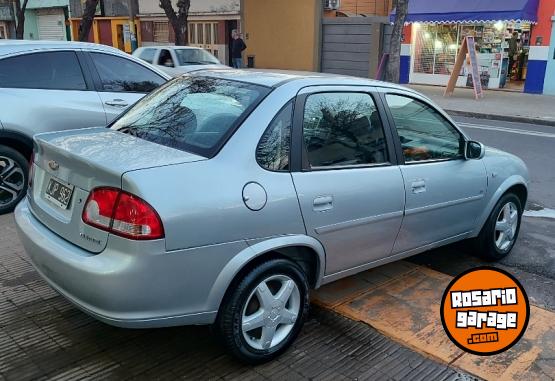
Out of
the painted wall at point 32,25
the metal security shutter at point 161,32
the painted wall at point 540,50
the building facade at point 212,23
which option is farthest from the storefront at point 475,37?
the painted wall at point 32,25

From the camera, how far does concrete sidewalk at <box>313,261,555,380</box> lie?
10.6 feet

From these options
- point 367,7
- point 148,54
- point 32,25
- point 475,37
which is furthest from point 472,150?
point 32,25

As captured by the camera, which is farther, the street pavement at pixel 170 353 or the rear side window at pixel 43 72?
the rear side window at pixel 43 72

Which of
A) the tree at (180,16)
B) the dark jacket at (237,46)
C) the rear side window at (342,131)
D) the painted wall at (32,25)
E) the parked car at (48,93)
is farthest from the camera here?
the painted wall at (32,25)

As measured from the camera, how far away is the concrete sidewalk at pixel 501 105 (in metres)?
13.5

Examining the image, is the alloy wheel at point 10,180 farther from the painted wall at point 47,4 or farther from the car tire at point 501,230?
the painted wall at point 47,4

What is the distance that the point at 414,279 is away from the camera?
4.34m

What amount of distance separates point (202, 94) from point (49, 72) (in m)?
2.95

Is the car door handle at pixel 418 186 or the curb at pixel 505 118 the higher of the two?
the car door handle at pixel 418 186

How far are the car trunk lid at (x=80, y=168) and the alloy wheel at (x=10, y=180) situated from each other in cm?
233

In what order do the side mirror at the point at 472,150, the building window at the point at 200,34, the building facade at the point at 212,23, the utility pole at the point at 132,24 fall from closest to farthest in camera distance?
the side mirror at the point at 472,150
the building facade at the point at 212,23
the building window at the point at 200,34
the utility pole at the point at 132,24

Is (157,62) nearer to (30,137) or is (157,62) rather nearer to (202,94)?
(30,137)

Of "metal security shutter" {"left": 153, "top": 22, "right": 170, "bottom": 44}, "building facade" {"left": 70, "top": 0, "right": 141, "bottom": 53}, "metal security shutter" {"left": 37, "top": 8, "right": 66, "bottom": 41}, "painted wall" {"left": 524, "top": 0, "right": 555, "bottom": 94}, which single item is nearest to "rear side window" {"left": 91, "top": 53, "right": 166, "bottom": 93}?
"painted wall" {"left": 524, "top": 0, "right": 555, "bottom": 94}

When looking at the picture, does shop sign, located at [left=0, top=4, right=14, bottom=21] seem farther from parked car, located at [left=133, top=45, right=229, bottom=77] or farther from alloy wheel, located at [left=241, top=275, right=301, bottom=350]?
alloy wheel, located at [left=241, top=275, right=301, bottom=350]
